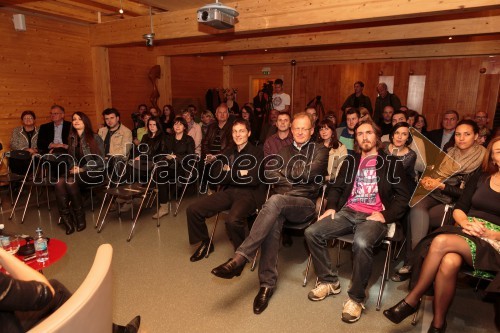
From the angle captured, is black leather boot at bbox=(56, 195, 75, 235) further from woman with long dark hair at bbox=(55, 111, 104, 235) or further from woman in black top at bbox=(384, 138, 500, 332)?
woman in black top at bbox=(384, 138, 500, 332)

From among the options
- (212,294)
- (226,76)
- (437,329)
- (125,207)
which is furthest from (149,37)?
(226,76)

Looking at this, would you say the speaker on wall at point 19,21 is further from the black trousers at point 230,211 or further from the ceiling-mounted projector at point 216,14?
the black trousers at point 230,211

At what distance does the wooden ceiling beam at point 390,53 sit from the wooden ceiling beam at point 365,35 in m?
1.93

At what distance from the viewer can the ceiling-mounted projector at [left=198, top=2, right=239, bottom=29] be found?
3596 millimetres

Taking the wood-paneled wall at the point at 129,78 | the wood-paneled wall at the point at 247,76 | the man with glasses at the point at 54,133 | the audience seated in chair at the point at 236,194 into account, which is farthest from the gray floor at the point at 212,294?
the wood-paneled wall at the point at 247,76

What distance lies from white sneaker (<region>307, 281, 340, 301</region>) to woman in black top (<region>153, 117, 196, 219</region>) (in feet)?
7.60

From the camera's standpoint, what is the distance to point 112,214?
4.37 metres

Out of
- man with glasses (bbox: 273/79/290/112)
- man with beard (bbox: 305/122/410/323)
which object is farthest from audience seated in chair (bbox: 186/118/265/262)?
man with glasses (bbox: 273/79/290/112)

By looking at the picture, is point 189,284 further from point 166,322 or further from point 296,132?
point 296,132

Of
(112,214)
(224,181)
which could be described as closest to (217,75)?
(112,214)

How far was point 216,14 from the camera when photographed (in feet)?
11.8

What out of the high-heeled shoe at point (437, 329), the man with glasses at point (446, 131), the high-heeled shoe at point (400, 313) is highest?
the man with glasses at point (446, 131)

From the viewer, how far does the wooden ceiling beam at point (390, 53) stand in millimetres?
6758

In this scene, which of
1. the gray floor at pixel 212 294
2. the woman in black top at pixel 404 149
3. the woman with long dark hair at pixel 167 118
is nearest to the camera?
the gray floor at pixel 212 294
